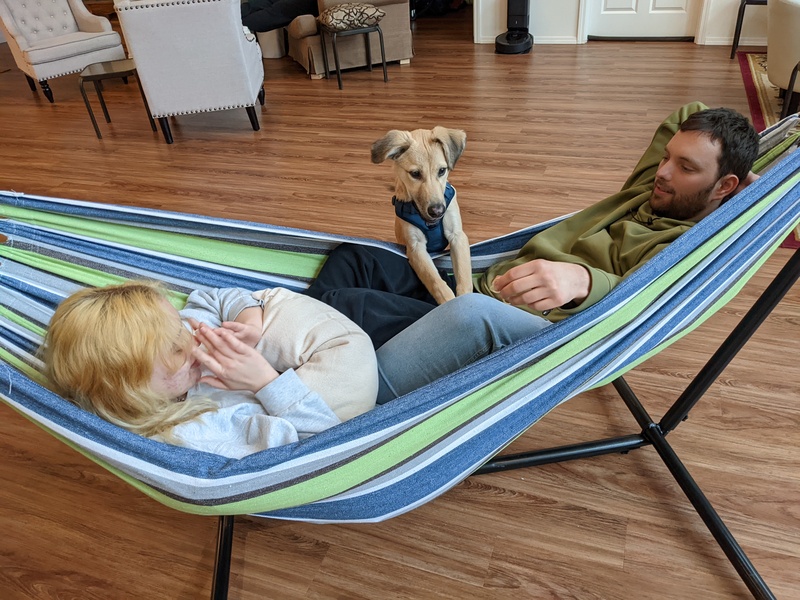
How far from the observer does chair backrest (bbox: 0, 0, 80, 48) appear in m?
4.73

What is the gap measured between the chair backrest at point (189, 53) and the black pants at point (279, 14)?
141 cm

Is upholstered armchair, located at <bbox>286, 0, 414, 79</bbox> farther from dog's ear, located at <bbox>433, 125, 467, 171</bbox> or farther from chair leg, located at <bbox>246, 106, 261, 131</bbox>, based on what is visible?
dog's ear, located at <bbox>433, 125, 467, 171</bbox>

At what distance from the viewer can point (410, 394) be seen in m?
1.00

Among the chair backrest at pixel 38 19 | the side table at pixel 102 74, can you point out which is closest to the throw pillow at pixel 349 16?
the side table at pixel 102 74

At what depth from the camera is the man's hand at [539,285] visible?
108 centimetres

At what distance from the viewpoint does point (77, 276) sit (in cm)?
138

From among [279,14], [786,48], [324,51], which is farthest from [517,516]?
[279,14]

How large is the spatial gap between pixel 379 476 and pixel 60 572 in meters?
0.91

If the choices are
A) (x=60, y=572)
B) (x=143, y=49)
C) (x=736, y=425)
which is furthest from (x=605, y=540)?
(x=143, y=49)

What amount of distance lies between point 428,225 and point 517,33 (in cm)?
359

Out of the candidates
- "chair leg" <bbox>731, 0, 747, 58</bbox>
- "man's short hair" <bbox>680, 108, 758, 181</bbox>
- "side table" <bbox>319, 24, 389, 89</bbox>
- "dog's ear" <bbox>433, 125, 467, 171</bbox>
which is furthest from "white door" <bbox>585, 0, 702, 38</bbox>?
"man's short hair" <bbox>680, 108, 758, 181</bbox>

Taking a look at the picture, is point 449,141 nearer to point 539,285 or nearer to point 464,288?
point 464,288

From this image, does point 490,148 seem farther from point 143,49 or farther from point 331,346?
point 331,346

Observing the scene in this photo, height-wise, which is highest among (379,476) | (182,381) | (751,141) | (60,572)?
(751,141)
